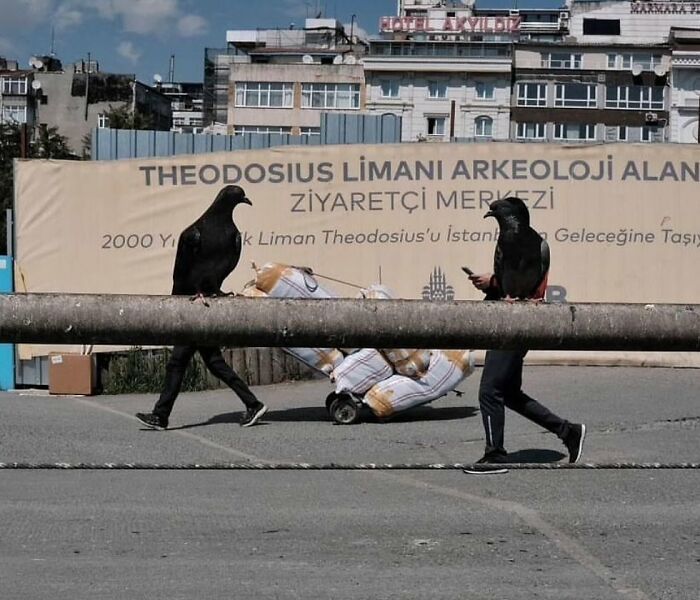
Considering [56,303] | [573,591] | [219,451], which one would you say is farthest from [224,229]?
[56,303]

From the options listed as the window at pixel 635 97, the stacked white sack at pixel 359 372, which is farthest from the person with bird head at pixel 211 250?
the window at pixel 635 97

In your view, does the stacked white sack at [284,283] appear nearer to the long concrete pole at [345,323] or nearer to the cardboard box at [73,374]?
the cardboard box at [73,374]

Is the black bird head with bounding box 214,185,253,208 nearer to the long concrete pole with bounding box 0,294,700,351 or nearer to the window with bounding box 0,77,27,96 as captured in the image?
the long concrete pole with bounding box 0,294,700,351

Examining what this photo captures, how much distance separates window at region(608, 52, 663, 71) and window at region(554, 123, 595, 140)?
7159mm

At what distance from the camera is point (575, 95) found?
79875 millimetres

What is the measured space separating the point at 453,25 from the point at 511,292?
276ft

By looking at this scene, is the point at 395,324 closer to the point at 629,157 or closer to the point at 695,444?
the point at 695,444

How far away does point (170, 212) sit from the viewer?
14078mm

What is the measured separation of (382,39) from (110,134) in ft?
232

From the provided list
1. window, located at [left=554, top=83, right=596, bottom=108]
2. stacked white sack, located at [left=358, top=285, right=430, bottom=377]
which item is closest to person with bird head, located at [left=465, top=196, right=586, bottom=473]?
stacked white sack, located at [left=358, top=285, right=430, bottom=377]

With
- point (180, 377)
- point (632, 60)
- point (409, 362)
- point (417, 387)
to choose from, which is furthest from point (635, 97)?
point (180, 377)

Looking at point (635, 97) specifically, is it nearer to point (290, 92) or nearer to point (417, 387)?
point (290, 92)

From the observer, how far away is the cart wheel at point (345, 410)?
1021 cm

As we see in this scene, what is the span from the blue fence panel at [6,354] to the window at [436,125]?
68.0 metres
